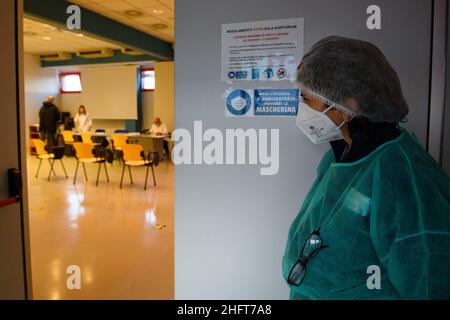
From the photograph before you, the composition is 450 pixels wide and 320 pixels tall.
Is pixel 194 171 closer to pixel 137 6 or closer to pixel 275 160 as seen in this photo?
pixel 275 160

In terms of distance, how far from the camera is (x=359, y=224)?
3.19 ft

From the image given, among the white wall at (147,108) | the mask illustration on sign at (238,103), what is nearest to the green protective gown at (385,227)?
the mask illustration on sign at (238,103)

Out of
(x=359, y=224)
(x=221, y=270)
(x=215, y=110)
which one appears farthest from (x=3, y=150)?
(x=359, y=224)

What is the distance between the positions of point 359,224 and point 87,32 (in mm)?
7190

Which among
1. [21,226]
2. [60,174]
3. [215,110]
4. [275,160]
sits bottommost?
[60,174]

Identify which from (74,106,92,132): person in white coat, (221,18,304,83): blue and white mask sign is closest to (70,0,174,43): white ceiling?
(74,106,92,132): person in white coat

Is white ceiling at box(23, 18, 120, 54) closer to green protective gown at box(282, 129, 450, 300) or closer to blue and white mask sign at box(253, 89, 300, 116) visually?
blue and white mask sign at box(253, 89, 300, 116)

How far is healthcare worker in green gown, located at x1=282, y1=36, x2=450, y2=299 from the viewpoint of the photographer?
88cm

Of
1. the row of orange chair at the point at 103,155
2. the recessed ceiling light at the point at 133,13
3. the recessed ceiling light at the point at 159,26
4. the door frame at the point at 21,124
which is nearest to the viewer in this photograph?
the door frame at the point at 21,124

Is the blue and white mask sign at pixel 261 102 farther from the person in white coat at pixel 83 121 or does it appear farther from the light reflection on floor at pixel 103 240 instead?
the person in white coat at pixel 83 121

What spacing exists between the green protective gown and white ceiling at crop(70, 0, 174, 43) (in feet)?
19.2

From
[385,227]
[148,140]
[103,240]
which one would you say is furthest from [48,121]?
[385,227]

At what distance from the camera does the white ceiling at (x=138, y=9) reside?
6242 millimetres

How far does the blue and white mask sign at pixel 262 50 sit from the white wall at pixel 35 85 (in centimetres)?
1206
